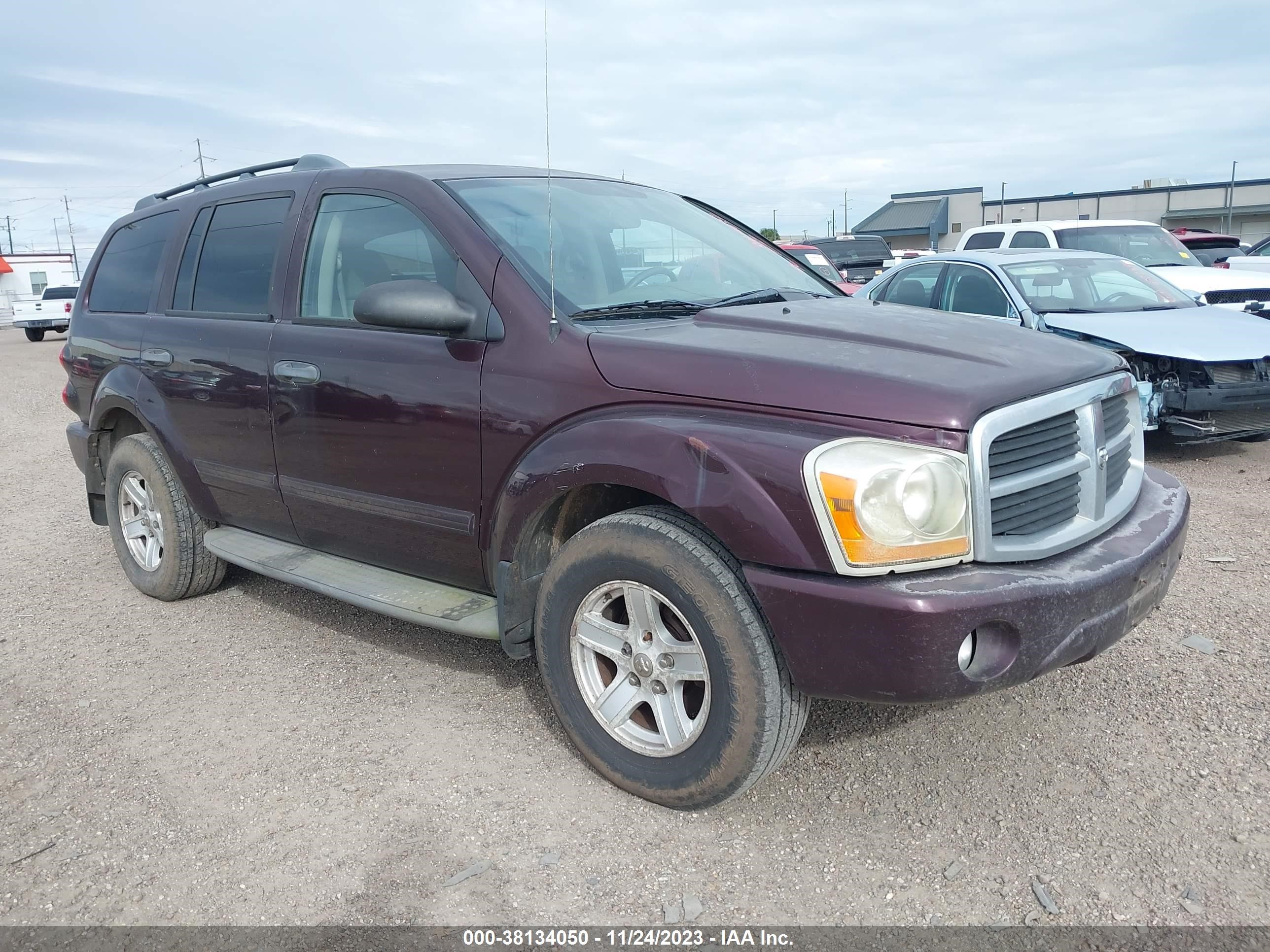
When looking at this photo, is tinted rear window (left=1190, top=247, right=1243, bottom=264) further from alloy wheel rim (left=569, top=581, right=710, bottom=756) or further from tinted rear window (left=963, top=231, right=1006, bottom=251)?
alloy wheel rim (left=569, top=581, right=710, bottom=756)

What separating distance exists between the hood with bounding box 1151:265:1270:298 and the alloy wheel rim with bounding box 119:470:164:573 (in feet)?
27.2

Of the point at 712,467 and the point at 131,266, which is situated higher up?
the point at 131,266

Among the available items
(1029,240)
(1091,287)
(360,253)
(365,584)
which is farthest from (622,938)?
(1029,240)

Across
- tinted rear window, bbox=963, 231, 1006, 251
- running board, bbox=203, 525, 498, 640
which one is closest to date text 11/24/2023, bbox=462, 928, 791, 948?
running board, bbox=203, 525, 498, 640

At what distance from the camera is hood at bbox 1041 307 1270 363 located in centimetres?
650

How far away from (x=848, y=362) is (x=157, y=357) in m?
3.25

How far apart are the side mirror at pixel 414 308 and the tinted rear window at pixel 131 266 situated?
6.94 ft

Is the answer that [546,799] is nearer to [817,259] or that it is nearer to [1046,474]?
[1046,474]

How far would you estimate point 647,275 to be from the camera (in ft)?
11.4

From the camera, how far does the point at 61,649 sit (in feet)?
13.9

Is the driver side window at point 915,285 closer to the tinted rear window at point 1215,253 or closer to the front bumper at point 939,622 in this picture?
the front bumper at point 939,622

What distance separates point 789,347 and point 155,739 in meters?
2.54

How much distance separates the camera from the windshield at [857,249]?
73.3ft

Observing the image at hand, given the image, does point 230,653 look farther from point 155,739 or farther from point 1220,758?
point 1220,758
